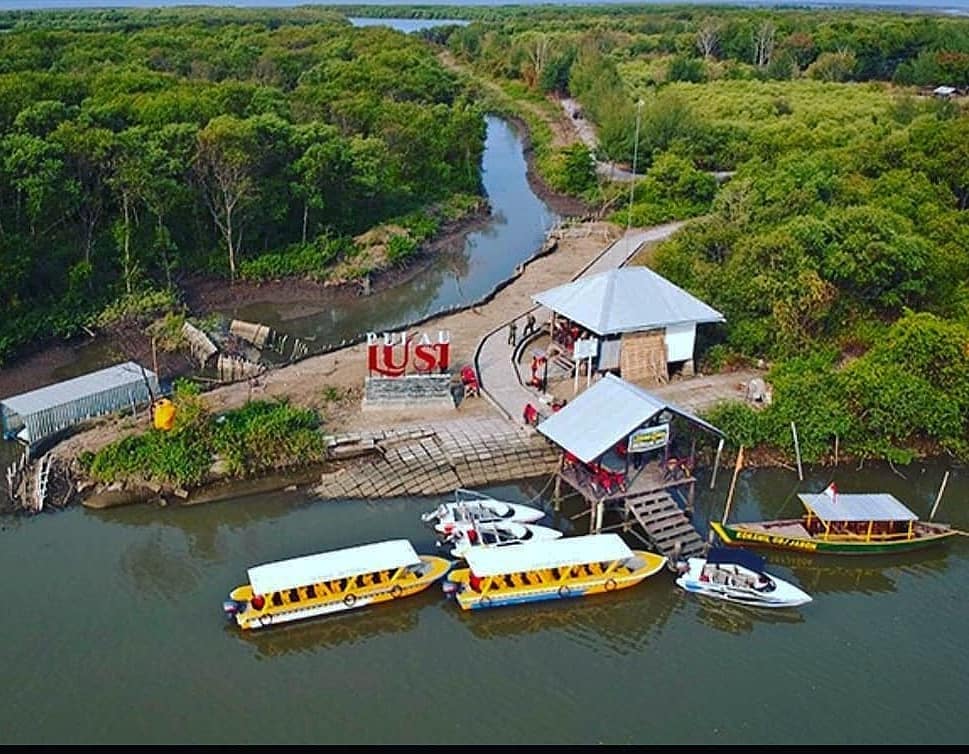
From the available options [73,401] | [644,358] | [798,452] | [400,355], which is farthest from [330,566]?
[798,452]

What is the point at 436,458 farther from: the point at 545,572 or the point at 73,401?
the point at 73,401

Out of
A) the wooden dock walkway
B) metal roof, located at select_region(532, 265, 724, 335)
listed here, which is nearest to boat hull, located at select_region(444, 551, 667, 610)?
the wooden dock walkway

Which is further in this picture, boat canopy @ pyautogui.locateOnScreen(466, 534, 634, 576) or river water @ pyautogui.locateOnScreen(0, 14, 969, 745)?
boat canopy @ pyautogui.locateOnScreen(466, 534, 634, 576)

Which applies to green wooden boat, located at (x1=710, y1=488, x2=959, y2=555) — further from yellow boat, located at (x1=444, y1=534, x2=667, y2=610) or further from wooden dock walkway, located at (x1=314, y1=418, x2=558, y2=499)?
wooden dock walkway, located at (x1=314, y1=418, x2=558, y2=499)

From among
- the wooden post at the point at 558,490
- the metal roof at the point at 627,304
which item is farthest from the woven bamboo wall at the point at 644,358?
the wooden post at the point at 558,490

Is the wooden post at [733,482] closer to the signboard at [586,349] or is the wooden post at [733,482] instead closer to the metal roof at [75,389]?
the signboard at [586,349]

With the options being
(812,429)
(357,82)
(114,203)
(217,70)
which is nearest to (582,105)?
(357,82)

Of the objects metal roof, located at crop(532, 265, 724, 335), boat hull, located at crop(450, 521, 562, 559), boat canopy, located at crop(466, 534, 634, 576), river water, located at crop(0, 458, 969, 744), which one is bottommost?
river water, located at crop(0, 458, 969, 744)
